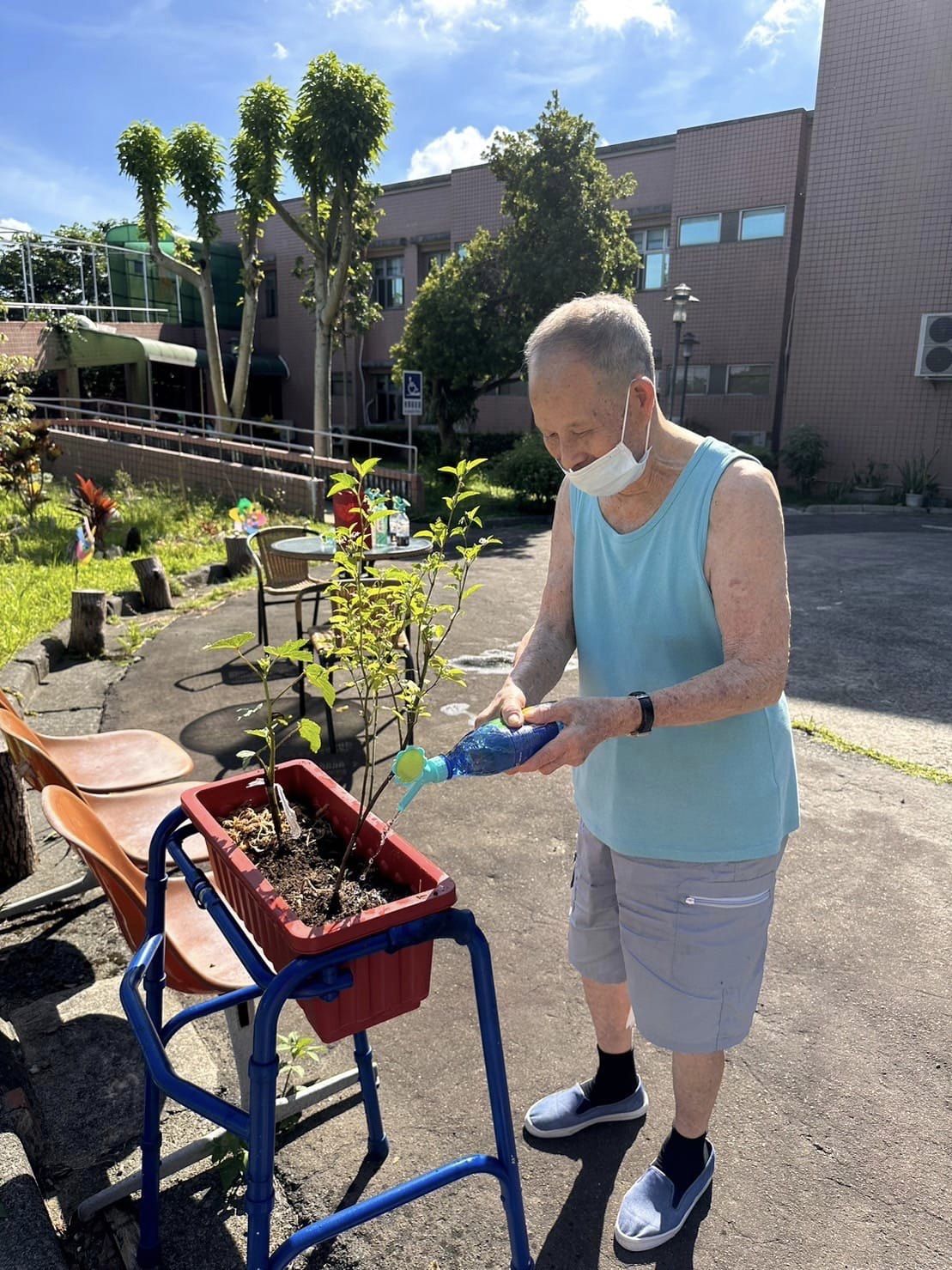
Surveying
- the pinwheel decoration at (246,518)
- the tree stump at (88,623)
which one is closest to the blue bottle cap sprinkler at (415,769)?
the tree stump at (88,623)

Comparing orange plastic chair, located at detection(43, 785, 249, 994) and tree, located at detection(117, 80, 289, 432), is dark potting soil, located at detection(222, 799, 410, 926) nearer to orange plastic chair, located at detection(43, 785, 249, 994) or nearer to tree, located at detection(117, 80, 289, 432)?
orange plastic chair, located at detection(43, 785, 249, 994)

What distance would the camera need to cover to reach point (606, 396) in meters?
1.62

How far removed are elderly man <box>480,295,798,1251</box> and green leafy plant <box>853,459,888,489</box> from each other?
61.8ft

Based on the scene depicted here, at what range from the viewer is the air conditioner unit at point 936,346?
17.4m

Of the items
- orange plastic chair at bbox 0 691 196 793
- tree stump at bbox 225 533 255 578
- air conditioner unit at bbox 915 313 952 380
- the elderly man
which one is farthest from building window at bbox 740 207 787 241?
the elderly man

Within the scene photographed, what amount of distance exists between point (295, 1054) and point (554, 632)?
1.45 m

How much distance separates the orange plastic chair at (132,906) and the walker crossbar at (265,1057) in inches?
2.4

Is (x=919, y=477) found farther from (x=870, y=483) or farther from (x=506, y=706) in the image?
(x=506, y=706)

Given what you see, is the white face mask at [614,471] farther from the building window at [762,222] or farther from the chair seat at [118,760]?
A: the building window at [762,222]

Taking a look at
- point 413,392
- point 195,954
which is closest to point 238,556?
point 413,392

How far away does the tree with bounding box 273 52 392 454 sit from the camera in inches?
596

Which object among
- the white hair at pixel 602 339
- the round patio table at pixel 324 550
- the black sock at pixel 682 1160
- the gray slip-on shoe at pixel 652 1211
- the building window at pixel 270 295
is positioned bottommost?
the gray slip-on shoe at pixel 652 1211

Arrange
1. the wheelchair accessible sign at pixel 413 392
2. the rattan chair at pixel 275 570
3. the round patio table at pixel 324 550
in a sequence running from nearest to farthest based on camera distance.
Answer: the round patio table at pixel 324 550
the rattan chair at pixel 275 570
the wheelchair accessible sign at pixel 413 392

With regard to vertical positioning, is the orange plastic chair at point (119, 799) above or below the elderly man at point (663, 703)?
below
